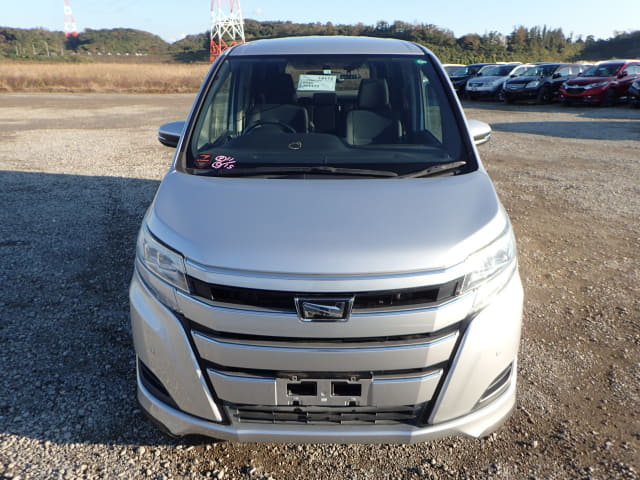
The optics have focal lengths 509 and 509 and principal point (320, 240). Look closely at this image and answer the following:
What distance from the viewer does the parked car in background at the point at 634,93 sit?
660 inches

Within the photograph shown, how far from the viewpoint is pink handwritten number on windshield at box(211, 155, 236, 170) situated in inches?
Result: 106

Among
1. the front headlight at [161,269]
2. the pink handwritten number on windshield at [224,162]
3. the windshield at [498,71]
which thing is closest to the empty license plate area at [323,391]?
the front headlight at [161,269]

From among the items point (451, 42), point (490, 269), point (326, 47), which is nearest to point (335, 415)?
point (490, 269)

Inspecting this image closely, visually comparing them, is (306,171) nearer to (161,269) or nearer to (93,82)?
(161,269)

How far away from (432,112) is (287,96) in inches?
36.6

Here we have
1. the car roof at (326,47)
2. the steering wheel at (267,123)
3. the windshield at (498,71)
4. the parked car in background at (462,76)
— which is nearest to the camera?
the steering wheel at (267,123)

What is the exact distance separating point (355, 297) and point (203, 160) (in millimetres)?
1361

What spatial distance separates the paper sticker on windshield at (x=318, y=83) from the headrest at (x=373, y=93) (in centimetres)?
20

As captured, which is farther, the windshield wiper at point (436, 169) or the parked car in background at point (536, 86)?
the parked car in background at point (536, 86)

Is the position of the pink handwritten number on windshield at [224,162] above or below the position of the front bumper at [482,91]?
above

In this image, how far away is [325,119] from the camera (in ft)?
10.4

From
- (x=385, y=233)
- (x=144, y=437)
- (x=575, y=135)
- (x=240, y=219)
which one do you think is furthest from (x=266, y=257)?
(x=575, y=135)

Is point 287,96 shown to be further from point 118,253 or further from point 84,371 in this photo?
point 118,253

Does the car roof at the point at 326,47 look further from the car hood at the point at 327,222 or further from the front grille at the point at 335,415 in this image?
the front grille at the point at 335,415
